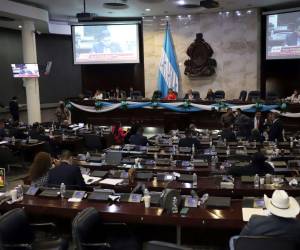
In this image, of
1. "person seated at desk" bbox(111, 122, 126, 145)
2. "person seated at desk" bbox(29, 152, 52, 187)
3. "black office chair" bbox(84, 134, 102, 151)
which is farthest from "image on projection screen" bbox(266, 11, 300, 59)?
"person seated at desk" bbox(29, 152, 52, 187)

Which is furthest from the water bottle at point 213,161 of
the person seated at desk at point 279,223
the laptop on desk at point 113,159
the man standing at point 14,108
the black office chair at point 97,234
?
the man standing at point 14,108

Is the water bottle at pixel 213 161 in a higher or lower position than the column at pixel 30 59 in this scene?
lower

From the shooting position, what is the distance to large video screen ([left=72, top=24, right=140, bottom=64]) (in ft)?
55.2

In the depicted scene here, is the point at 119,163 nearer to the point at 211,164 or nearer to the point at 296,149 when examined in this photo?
the point at 211,164

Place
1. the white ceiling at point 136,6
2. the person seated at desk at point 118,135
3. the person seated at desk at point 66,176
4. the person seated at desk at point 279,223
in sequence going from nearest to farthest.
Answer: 1. the person seated at desk at point 279,223
2. the person seated at desk at point 66,176
3. the person seated at desk at point 118,135
4. the white ceiling at point 136,6

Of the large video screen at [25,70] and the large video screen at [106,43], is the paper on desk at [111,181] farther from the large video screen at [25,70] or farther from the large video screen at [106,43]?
the large video screen at [106,43]

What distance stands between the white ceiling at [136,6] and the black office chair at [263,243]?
1243 cm

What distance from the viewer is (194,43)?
54.2 feet

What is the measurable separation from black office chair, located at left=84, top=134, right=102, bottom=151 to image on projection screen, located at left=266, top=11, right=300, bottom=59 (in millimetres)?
8964

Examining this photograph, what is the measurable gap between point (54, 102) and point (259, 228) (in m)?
19.4

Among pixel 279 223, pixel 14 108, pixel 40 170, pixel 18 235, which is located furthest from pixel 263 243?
pixel 14 108

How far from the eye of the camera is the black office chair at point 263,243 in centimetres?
301

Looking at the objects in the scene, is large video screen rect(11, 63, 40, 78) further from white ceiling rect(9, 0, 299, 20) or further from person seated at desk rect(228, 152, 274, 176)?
person seated at desk rect(228, 152, 274, 176)

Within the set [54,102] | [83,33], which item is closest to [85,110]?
[83,33]
